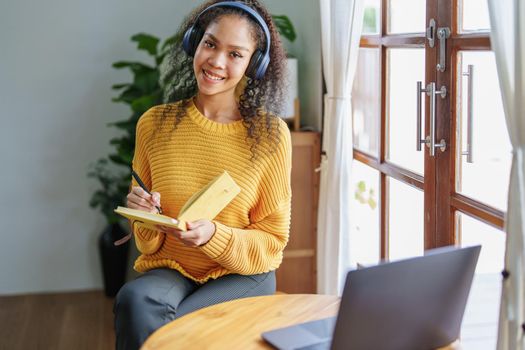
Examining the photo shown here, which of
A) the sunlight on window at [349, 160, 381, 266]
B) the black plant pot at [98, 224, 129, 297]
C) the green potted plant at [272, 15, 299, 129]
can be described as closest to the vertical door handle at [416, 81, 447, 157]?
the sunlight on window at [349, 160, 381, 266]

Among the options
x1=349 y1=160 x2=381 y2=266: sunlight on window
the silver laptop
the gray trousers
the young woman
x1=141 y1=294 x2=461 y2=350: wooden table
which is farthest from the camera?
x1=349 y1=160 x2=381 y2=266: sunlight on window

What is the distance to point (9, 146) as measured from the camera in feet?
12.5

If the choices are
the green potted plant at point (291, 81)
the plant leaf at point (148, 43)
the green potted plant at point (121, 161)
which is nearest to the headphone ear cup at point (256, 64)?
the green potted plant at point (291, 81)

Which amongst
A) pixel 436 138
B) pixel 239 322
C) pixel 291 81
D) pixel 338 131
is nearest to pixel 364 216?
pixel 338 131

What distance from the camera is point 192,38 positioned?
2135 mm

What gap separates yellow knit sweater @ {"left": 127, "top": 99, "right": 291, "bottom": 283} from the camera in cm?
205

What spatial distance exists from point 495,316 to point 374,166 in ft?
2.85

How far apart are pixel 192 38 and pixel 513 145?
2.93ft

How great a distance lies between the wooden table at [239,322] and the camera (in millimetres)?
1525

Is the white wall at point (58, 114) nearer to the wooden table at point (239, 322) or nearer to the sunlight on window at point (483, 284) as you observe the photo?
the sunlight on window at point (483, 284)

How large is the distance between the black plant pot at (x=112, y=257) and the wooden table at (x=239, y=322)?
7.06 feet

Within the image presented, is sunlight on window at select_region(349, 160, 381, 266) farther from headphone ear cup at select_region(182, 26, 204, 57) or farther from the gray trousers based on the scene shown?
headphone ear cup at select_region(182, 26, 204, 57)

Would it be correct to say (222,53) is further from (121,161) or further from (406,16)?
(121,161)

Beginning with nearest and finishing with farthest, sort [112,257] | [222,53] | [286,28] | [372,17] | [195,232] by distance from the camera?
1. [195,232]
2. [222,53]
3. [372,17]
4. [286,28]
5. [112,257]
